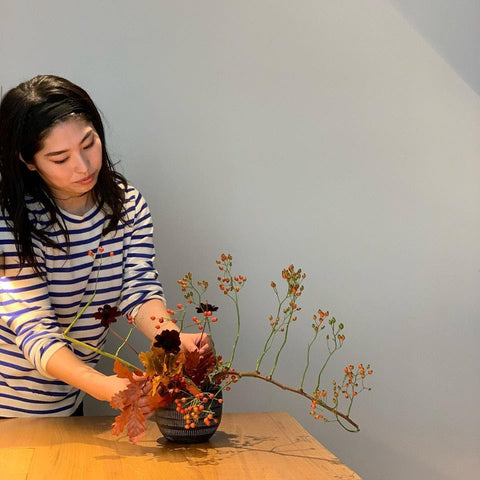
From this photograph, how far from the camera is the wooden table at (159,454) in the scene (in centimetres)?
143

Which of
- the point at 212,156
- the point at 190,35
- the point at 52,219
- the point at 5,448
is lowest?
the point at 5,448

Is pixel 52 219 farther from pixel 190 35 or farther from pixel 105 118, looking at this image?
pixel 190 35

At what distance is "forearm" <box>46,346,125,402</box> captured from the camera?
5.45ft

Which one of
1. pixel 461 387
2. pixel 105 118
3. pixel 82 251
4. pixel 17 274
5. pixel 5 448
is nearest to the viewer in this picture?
pixel 5 448

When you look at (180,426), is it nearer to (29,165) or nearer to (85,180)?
(85,180)

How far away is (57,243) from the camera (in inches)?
78.5

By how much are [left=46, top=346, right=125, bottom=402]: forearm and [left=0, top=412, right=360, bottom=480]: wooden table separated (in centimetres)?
10

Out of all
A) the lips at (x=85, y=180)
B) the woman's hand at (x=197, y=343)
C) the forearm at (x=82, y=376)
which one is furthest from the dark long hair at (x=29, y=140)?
the woman's hand at (x=197, y=343)

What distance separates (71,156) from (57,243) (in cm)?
23

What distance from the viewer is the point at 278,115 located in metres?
2.56

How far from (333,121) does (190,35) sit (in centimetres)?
52

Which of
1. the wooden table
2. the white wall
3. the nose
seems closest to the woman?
the nose

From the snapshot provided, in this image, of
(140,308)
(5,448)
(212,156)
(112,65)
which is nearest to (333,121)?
(212,156)

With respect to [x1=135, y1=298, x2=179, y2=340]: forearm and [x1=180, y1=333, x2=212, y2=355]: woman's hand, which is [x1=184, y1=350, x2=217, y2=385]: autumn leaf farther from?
[x1=135, y1=298, x2=179, y2=340]: forearm
